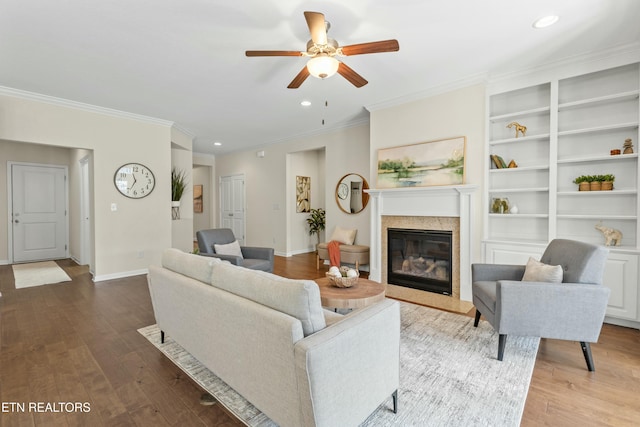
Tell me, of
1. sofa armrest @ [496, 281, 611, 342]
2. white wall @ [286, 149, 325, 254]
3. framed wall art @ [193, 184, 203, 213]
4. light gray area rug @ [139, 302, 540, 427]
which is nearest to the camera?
light gray area rug @ [139, 302, 540, 427]

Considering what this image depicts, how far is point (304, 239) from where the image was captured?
23.7 feet

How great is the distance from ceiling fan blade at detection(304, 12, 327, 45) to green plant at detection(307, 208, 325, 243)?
16.4 ft

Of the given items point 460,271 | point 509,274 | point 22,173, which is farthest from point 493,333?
point 22,173

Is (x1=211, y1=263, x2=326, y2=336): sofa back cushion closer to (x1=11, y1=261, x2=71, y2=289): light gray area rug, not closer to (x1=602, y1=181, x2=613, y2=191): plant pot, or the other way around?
(x1=602, y1=181, x2=613, y2=191): plant pot

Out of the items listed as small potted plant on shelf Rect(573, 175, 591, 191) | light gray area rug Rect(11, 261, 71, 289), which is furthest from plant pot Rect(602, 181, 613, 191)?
light gray area rug Rect(11, 261, 71, 289)

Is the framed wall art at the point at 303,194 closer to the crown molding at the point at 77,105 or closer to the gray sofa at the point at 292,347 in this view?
the crown molding at the point at 77,105

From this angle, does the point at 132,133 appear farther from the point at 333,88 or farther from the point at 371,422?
the point at 371,422

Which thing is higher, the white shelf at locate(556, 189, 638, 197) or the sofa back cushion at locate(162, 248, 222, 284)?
the white shelf at locate(556, 189, 638, 197)

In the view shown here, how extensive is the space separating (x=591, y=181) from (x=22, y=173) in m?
9.28

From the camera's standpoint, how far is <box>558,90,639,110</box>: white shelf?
2.86 meters

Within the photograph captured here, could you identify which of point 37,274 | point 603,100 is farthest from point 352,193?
point 37,274

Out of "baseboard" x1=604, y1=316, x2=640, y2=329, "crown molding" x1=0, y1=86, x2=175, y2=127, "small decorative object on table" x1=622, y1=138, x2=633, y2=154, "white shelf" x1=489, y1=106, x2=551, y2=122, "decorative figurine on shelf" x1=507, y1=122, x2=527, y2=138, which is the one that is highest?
"crown molding" x1=0, y1=86, x2=175, y2=127

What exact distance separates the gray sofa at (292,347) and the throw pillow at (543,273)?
1.48 meters

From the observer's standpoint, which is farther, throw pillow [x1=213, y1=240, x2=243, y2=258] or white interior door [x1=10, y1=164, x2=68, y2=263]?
white interior door [x1=10, y1=164, x2=68, y2=263]
